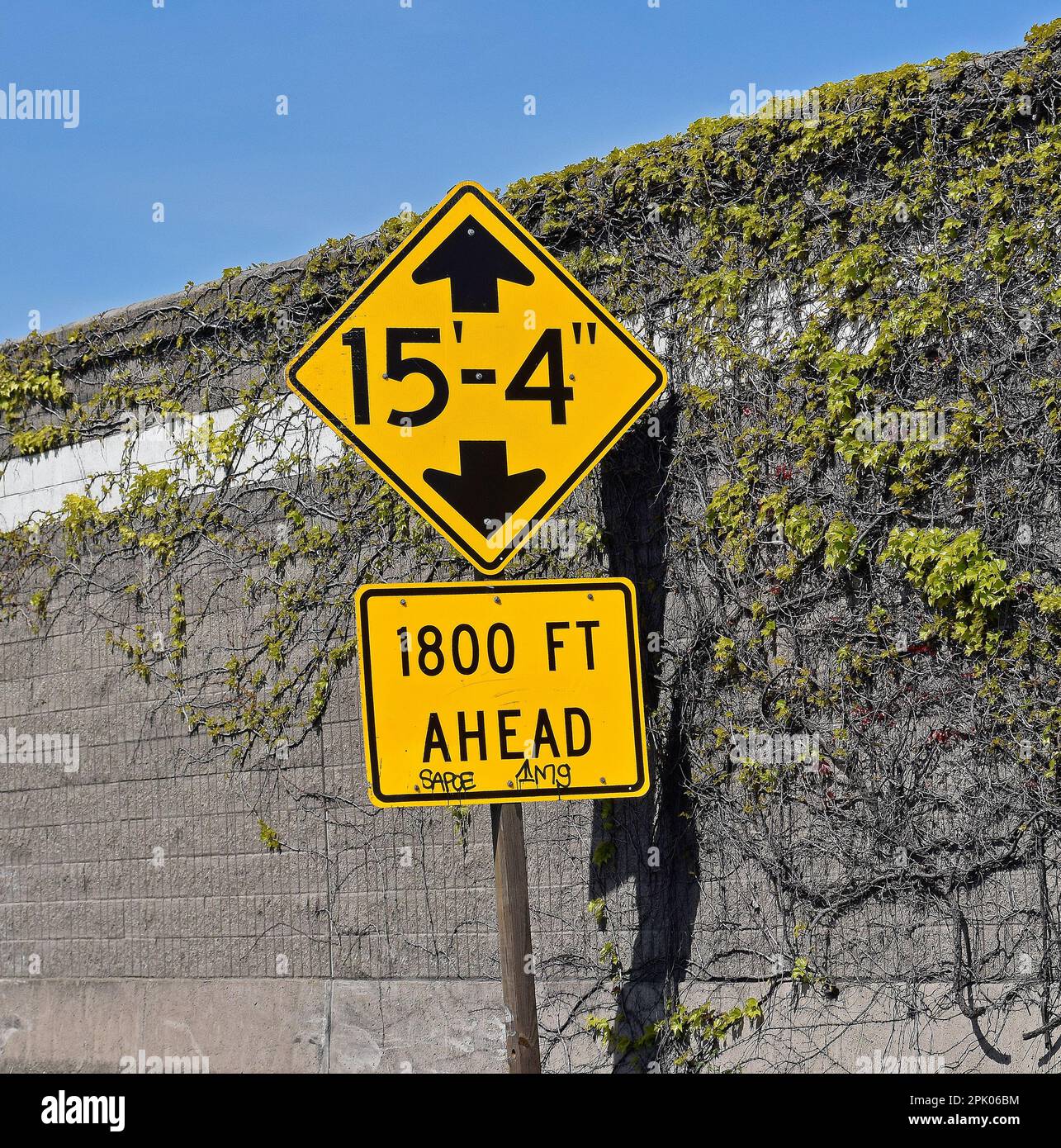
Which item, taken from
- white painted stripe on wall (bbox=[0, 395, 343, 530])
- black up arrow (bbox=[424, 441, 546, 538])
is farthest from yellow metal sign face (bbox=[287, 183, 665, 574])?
white painted stripe on wall (bbox=[0, 395, 343, 530])

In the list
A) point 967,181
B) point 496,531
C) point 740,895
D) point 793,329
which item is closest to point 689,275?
point 793,329

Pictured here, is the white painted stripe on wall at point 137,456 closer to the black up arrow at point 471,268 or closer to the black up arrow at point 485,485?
the black up arrow at point 471,268

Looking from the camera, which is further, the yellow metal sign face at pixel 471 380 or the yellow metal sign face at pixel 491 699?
the yellow metal sign face at pixel 471 380

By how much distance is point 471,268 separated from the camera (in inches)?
202

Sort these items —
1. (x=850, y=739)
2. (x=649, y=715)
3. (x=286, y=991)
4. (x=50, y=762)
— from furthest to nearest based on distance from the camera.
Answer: (x=50, y=762) → (x=286, y=991) → (x=649, y=715) → (x=850, y=739)

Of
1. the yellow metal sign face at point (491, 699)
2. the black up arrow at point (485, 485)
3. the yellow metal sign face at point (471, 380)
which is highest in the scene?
the yellow metal sign face at point (471, 380)

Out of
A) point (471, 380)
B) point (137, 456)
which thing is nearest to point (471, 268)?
point (471, 380)

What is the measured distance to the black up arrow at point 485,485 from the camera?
4988mm

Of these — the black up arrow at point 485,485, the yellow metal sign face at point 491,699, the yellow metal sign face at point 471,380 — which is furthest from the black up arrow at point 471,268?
the yellow metal sign face at point 491,699

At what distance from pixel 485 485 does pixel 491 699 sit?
2.67ft

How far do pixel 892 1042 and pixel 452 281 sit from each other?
11.9 ft

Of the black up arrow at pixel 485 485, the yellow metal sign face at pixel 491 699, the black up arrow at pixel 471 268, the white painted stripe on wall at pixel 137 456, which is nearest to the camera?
the yellow metal sign face at pixel 491 699

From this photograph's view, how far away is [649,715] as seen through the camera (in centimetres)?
621
